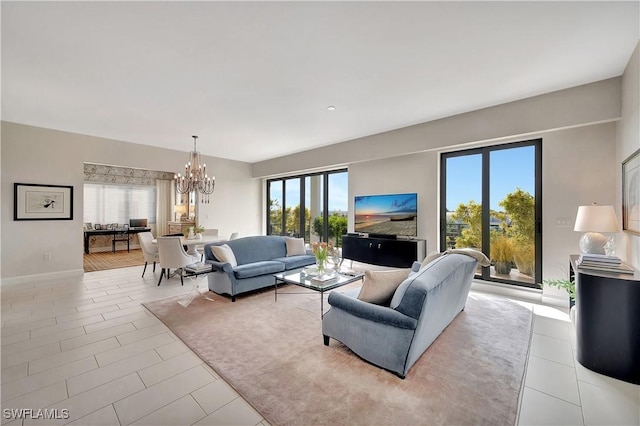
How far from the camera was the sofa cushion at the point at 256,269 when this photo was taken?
3.91 m

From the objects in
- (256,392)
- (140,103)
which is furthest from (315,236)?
(256,392)

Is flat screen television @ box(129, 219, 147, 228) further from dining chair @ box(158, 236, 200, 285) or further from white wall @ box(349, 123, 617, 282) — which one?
white wall @ box(349, 123, 617, 282)

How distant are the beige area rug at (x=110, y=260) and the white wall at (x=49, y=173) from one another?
949mm

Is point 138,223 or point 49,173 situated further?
point 138,223

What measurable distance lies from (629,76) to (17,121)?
8516 millimetres

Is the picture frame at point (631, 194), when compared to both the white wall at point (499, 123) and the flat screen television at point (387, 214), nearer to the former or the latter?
the white wall at point (499, 123)

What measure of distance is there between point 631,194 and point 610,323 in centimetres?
142

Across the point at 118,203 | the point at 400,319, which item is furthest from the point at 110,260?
the point at 400,319

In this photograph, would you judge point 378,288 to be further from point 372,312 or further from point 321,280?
point 321,280

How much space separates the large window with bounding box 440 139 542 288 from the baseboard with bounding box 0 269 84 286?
23.0 ft

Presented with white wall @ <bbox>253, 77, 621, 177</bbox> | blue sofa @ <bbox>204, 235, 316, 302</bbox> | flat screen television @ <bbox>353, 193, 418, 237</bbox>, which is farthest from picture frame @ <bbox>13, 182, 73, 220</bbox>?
flat screen television @ <bbox>353, 193, 418, 237</bbox>

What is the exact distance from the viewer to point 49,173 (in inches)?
199

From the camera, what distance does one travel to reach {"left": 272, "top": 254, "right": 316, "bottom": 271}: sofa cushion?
15.3 ft

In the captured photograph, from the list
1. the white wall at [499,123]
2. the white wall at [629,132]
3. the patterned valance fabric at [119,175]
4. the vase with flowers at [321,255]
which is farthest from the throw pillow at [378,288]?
the patterned valance fabric at [119,175]
